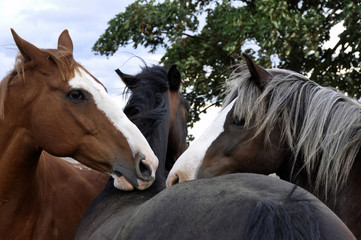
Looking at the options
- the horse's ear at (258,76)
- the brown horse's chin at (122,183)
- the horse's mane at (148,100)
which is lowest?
the brown horse's chin at (122,183)

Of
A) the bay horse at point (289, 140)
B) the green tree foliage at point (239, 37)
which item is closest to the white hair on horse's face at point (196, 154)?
the bay horse at point (289, 140)

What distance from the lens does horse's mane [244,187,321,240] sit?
1658mm

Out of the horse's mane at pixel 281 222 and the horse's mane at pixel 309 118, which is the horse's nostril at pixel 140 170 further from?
the horse's mane at pixel 281 222

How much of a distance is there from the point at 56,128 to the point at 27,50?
1.75 ft

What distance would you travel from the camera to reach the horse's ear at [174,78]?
4.30 metres

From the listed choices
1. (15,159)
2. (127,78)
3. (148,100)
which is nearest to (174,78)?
(127,78)

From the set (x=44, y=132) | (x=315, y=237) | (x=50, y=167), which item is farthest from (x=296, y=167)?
(x=50, y=167)

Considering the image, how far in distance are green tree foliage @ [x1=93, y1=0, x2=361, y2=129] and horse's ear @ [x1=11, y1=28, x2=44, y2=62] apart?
22.3ft

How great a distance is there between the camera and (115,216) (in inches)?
108

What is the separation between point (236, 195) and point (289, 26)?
323 inches

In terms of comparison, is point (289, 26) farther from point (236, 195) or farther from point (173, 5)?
point (236, 195)

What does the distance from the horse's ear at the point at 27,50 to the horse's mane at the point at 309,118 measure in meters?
1.25

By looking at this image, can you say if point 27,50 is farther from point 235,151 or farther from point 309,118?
point 309,118

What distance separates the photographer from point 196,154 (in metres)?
2.92
